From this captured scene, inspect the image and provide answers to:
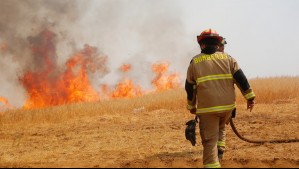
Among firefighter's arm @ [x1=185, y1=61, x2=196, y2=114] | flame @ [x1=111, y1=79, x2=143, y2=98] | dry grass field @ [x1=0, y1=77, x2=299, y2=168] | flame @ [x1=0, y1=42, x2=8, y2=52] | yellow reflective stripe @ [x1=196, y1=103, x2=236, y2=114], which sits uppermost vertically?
flame @ [x1=0, y1=42, x2=8, y2=52]

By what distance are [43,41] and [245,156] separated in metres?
23.0

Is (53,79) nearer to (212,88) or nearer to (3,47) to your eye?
(3,47)

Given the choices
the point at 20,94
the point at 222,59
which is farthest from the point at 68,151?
the point at 20,94

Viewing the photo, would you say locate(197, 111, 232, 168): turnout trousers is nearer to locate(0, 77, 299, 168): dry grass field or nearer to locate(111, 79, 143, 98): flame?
locate(0, 77, 299, 168): dry grass field

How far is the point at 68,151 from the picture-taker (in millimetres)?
7930

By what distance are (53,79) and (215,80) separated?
72.7ft

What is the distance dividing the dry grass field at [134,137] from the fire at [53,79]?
9541 mm

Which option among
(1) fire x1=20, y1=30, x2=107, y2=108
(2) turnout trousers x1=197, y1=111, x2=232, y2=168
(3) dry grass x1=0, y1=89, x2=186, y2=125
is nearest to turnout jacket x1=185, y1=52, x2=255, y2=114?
(2) turnout trousers x1=197, y1=111, x2=232, y2=168

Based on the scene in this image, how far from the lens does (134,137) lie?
9086 millimetres

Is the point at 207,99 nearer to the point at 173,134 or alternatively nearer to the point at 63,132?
the point at 173,134

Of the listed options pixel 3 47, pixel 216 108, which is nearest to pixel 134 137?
pixel 216 108

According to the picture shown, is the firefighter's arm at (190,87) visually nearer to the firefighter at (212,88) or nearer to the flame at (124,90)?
the firefighter at (212,88)

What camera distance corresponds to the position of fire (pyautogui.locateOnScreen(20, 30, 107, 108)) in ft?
78.8

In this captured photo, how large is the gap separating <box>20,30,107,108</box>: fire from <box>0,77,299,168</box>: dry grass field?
9541mm
